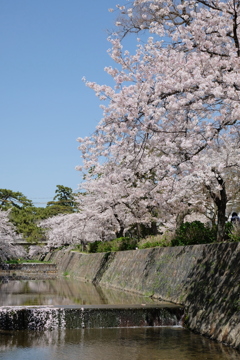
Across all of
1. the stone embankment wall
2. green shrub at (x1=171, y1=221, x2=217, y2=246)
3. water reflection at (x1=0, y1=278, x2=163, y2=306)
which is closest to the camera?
the stone embankment wall

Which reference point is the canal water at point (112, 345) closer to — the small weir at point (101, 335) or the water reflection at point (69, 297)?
Answer: the small weir at point (101, 335)

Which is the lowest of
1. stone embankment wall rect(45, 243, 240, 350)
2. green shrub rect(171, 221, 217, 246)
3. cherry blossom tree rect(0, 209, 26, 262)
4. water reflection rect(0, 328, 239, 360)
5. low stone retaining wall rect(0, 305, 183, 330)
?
water reflection rect(0, 328, 239, 360)

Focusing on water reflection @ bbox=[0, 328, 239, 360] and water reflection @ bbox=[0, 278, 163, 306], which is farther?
water reflection @ bbox=[0, 278, 163, 306]

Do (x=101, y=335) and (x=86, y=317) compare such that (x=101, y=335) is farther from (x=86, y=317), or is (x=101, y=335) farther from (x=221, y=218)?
(x=221, y=218)

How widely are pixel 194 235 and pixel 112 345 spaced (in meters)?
6.71

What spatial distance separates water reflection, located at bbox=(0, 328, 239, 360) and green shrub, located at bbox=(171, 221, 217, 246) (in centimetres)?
447

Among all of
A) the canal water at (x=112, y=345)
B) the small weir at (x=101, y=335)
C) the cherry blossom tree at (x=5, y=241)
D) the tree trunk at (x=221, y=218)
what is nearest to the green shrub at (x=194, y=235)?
the tree trunk at (x=221, y=218)

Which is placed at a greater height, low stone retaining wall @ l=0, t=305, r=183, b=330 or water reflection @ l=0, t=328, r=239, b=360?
low stone retaining wall @ l=0, t=305, r=183, b=330

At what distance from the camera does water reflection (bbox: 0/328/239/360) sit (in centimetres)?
748

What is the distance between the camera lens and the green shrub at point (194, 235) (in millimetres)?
14281

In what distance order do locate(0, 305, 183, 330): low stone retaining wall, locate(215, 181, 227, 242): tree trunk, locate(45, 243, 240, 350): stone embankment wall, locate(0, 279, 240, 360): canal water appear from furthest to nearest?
locate(215, 181, 227, 242): tree trunk → locate(0, 305, 183, 330): low stone retaining wall → locate(45, 243, 240, 350): stone embankment wall → locate(0, 279, 240, 360): canal water

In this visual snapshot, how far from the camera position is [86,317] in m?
10.6

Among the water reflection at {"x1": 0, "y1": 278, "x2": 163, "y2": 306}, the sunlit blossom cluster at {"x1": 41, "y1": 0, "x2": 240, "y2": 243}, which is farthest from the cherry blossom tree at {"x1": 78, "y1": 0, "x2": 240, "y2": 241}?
the water reflection at {"x1": 0, "y1": 278, "x2": 163, "y2": 306}

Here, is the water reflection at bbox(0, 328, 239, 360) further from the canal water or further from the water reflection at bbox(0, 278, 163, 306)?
the water reflection at bbox(0, 278, 163, 306)
